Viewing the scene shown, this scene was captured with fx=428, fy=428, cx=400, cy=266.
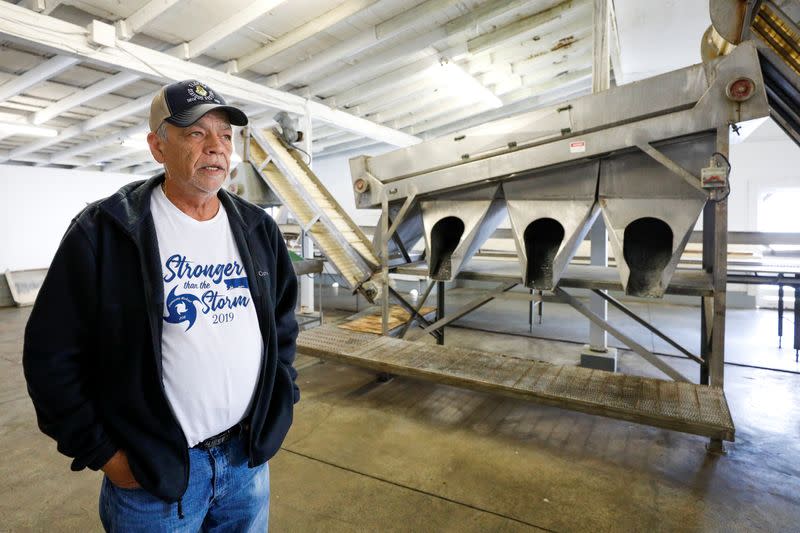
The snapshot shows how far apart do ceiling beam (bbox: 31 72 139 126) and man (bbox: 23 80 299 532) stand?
528 cm

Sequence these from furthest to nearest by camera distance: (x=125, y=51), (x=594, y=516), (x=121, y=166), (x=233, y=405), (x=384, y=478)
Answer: (x=121, y=166) → (x=125, y=51) → (x=384, y=478) → (x=594, y=516) → (x=233, y=405)

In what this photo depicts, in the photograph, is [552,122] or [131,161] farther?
[131,161]

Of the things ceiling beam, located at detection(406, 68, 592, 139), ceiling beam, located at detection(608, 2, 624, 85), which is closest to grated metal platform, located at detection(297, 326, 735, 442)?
ceiling beam, located at detection(608, 2, 624, 85)

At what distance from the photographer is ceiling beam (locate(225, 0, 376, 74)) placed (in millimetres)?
4094

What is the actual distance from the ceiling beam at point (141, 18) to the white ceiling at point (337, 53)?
17mm

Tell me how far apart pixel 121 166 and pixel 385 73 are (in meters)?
9.85

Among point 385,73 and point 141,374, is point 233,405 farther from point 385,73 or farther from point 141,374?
point 385,73

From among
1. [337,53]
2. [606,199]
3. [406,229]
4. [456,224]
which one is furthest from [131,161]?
[606,199]

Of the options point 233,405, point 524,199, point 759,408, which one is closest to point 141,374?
point 233,405

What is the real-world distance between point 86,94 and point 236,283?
644 cm

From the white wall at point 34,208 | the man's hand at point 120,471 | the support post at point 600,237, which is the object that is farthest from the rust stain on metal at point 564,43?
the white wall at point 34,208

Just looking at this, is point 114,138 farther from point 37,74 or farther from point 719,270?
point 719,270

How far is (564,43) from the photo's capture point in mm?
5305

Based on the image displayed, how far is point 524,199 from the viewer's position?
10.9ft
